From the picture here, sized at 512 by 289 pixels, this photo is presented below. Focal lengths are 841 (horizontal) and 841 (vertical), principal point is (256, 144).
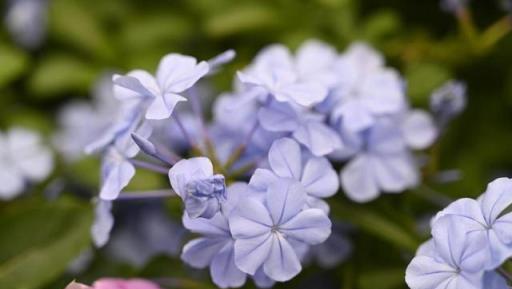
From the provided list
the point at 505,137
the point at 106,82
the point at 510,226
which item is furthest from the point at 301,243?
the point at 106,82

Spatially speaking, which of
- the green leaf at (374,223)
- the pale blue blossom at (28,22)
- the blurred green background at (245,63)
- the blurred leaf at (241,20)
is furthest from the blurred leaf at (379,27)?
the pale blue blossom at (28,22)

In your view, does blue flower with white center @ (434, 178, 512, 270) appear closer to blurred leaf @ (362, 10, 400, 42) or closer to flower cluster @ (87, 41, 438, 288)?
flower cluster @ (87, 41, 438, 288)

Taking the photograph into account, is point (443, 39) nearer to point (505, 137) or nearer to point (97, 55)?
point (505, 137)

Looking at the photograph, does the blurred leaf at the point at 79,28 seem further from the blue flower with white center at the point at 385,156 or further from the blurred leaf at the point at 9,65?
the blue flower with white center at the point at 385,156

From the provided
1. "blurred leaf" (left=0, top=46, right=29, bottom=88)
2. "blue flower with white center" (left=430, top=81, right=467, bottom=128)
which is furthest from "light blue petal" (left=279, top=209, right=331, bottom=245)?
"blurred leaf" (left=0, top=46, right=29, bottom=88)

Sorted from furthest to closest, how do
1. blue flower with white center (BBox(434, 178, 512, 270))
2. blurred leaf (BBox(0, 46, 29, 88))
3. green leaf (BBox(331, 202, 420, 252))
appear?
blurred leaf (BBox(0, 46, 29, 88)) < green leaf (BBox(331, 202, 420, 252)) < blue flower with white center (BBox(434, 178, 512, 270))

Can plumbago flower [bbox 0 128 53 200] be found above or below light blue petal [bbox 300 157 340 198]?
above

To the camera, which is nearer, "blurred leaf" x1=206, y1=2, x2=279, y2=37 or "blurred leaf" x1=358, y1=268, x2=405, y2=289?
"blurred leaf" x1=358, y1=268, x2=405, y2=289
